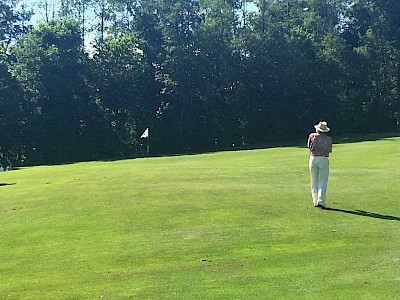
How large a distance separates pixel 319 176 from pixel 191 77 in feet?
141

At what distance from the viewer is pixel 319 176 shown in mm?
16109

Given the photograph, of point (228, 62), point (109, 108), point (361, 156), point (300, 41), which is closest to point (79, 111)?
point (109, 108)

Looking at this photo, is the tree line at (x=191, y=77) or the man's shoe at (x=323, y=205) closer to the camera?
the man's shoe at (x=323, y=205)

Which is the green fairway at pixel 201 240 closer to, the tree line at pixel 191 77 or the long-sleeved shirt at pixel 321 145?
the long-sleeved shirt at pixel 321 145

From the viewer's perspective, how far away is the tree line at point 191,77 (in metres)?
54.1

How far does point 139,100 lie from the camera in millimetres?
57406

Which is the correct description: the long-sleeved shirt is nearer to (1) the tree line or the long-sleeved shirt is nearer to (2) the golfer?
(2) the golfer

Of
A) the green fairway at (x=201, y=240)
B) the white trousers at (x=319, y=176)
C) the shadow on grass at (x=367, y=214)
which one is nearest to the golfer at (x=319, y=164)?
the white trousers at (x=319, y=176)

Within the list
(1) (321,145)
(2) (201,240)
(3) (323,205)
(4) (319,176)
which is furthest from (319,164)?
(2) (201,240)

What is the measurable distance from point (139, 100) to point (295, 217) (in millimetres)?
43785

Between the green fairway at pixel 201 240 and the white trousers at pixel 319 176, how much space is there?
1.14ft

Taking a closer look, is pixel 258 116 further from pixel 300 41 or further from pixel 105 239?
pixel 105 239

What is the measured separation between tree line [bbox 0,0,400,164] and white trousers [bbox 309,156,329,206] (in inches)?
1548

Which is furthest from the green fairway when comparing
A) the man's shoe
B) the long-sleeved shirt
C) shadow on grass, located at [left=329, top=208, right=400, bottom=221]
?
the long-sleeved shirt
